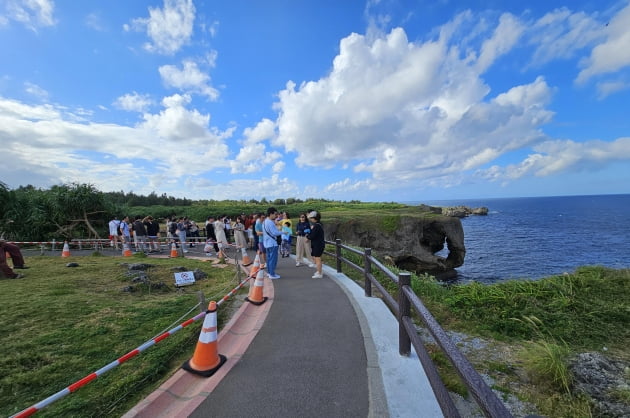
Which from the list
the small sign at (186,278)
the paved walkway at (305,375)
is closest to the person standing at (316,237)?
the paved walkway at (305,375)

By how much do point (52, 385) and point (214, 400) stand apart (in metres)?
2.14

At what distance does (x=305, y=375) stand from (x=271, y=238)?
4.74 metres

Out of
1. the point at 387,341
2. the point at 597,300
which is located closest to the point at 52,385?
the point at 387,341

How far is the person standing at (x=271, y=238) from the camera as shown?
7583 mm

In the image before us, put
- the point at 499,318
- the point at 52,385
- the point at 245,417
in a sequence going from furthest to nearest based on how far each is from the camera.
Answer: the point at 499,318 < the point at 52,385 < the point at 245,417

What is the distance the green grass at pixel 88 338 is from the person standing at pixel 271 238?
1.09 metres

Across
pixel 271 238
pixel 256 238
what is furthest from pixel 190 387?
pixel 256 238

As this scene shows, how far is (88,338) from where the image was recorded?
457 centimetres

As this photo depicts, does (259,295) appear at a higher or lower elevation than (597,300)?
higher

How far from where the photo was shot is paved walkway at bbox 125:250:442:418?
2.70 meters

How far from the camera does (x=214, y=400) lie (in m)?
2.85

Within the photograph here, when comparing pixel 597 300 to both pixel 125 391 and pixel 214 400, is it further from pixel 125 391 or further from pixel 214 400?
pixel 125 391

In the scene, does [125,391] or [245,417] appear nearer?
[245,417]

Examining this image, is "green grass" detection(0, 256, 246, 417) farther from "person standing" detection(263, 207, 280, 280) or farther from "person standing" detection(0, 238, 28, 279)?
"person standing" detection(263, 207, 280, 280)
